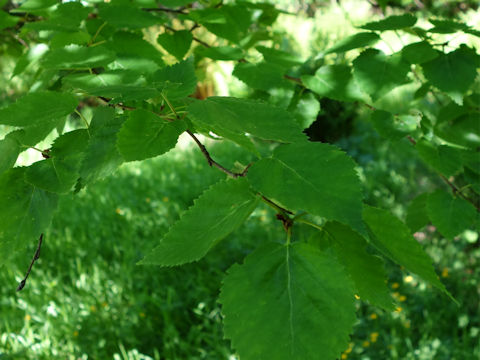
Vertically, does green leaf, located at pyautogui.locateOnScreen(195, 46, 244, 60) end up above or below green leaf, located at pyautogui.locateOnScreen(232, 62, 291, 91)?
above

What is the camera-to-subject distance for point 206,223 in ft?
1.92

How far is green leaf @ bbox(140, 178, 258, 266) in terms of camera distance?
56 cm

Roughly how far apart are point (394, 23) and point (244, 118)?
688mm

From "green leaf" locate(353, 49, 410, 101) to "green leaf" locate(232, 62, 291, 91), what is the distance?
0.60 feet

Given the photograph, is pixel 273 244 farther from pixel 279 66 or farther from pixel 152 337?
pixel 152 337

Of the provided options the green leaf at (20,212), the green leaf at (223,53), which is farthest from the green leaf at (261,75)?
the green leaf at (20,212)

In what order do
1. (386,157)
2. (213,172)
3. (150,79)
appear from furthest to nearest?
(386,157)
(213,172)
(150,79)

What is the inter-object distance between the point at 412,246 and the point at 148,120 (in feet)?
1.31

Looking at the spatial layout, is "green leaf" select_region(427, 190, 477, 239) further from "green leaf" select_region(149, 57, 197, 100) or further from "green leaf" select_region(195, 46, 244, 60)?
"green leaf" select_region(149, 57, 197, 100)

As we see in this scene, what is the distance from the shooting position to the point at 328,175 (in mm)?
551

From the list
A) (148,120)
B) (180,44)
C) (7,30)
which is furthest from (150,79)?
(7,30)

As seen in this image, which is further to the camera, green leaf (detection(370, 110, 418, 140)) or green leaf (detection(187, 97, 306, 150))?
green leaf (detection(370, 110, 418, 140))

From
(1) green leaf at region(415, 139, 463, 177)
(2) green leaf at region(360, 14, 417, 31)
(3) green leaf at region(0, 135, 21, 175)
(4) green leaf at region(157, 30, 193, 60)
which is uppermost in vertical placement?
(3) green leaf at region(0, 135, 21, 175)

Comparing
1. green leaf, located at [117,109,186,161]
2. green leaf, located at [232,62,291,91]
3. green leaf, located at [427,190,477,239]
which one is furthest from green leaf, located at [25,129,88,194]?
green leaf, located at [427,190,477,239]
